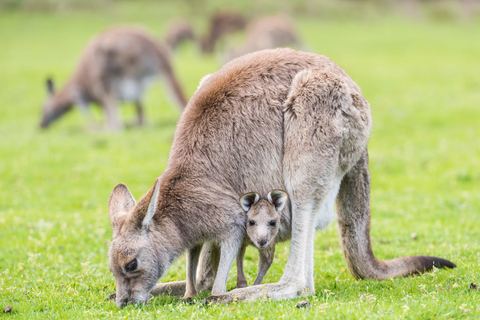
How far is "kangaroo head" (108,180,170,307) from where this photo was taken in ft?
15.6

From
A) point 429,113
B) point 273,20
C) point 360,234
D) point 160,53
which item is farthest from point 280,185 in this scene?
point 273,20

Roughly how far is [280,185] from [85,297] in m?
1.94

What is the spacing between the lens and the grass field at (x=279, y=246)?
15.7 ft

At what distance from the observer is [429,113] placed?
1627 centimetres

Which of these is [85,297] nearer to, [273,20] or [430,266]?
[430,266]

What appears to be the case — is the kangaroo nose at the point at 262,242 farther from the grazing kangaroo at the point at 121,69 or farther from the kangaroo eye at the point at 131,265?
the grazing kangaroo at the point at 121,69

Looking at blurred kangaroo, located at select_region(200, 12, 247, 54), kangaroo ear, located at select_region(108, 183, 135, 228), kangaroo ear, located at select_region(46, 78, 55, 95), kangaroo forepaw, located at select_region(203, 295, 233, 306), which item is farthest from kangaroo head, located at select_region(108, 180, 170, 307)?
blurred kangaroo, located at select_region(200, 12, 247, 54)

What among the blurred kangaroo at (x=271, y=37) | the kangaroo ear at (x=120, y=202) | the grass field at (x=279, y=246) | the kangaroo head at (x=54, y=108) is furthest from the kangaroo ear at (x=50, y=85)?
the kangaroo ear at (x=120, y=202)

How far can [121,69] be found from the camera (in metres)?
15.3

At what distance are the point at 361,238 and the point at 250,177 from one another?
4.14 feet

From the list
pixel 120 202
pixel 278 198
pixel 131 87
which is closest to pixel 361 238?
pixel 278 198

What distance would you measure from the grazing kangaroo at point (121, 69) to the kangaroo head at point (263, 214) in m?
10.2

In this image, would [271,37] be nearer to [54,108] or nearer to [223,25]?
[223,25]

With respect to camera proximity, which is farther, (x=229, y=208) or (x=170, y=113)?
(x=170, y=113)
